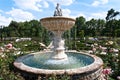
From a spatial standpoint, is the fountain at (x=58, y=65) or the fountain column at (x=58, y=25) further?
the fountain column at (x=58, y=25)

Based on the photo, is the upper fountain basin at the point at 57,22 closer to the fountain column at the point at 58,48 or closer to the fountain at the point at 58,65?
the fountain at the point at 58,65

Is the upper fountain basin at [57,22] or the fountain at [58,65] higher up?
the upper fountain basin at [57,22]

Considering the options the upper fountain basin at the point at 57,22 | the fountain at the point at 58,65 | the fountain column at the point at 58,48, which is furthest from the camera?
the fountain column at the point at 58,48

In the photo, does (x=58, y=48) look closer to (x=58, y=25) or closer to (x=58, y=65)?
(x=58, y=65)

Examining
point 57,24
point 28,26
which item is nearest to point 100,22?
point 28,26

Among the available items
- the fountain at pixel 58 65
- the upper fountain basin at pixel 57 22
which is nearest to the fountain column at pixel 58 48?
the fountain at pixel 58 65

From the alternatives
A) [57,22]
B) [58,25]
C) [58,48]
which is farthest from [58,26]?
[58,48]

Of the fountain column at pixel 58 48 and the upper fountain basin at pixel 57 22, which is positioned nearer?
the upper fountain basin at pixel 57 22

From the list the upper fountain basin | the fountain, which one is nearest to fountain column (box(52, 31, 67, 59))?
the fountain

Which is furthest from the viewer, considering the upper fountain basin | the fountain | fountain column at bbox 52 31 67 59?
fountain column at bbox 52 31 67 59

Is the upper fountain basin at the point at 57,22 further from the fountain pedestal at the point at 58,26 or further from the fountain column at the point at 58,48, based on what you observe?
→ the fountain column at the point at 58,48

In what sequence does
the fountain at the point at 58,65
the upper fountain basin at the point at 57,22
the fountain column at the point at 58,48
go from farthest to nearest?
the fountain column at the point at 58,48 < the upper fountain basin at the point at 57,22 < the fountain at the point at 58,65

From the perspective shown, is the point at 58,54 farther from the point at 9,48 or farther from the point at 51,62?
the point at 9,48

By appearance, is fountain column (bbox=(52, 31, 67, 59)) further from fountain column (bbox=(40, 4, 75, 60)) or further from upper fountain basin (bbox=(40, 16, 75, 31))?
upper fountain basin (bbox=(40, 16, 75, 31))
